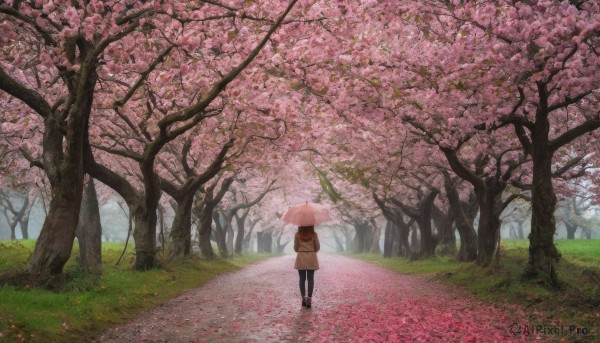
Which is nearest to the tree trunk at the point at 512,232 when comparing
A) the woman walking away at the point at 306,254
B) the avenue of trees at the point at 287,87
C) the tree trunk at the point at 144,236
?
the avenue of trees at the point at 287,87

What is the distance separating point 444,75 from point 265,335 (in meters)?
10.7

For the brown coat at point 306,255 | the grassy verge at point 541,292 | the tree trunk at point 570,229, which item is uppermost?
the tree trunk at point 570,229

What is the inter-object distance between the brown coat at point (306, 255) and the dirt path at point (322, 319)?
1133 mm

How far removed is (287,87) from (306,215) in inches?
286

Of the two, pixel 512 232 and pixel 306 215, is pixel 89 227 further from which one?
pixel 512 232

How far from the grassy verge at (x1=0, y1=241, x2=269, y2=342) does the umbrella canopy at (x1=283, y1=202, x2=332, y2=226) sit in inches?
178

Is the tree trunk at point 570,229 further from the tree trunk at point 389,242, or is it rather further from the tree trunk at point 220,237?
the tree trunk at point 220,237

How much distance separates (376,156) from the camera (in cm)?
3128

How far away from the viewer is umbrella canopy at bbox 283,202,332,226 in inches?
559

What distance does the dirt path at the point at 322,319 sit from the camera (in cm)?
1034

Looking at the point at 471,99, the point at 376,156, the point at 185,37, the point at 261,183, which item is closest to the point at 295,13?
the point at 185,37

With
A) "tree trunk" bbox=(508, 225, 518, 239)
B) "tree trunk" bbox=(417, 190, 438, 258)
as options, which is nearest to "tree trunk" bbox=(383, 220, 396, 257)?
"tree trunk" bbox=(417, 190, 438, 258)

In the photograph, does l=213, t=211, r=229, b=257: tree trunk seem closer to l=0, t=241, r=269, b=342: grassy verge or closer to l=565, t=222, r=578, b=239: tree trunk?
l=0, t=241, r=269, b=342: grassy verge

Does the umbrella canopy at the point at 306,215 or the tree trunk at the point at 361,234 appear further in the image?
the tree trunk at the point at 361,234
